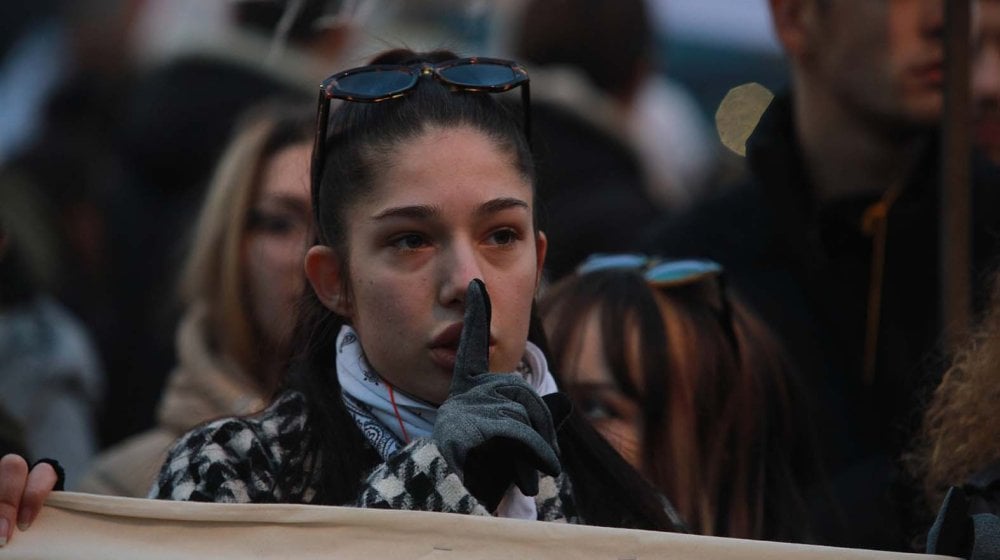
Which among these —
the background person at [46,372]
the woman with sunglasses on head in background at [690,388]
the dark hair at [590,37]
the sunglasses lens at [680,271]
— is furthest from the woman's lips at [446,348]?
the dark hair at [590,37]

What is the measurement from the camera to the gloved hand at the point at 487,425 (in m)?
2.10

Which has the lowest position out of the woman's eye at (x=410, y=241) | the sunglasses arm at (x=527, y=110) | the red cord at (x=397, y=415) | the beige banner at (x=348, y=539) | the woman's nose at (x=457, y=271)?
the beige banner at (x=348, y=539)

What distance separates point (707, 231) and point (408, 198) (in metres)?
1.73

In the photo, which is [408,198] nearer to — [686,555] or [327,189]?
[327,189]

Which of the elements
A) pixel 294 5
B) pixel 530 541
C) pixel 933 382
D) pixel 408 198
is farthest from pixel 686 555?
pixel 294 5

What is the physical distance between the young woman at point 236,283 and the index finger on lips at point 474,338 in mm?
1537

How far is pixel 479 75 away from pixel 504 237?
0.88 ft

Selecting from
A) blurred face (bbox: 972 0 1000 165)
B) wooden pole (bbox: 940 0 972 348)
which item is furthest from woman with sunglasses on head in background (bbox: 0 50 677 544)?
blurred face (bbox: 972 0 1000 165)

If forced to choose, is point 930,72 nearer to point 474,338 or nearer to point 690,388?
point 690,388

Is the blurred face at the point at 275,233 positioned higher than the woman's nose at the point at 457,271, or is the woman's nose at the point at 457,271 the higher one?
the woman's nose at the point at 457,271

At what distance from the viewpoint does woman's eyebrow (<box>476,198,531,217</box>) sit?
2.32 m

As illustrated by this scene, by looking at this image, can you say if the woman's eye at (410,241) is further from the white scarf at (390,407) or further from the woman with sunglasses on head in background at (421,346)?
the white scarf at (390,407)

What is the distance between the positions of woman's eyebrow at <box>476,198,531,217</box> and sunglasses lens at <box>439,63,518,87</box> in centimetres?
21

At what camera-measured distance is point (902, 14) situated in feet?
12.1
